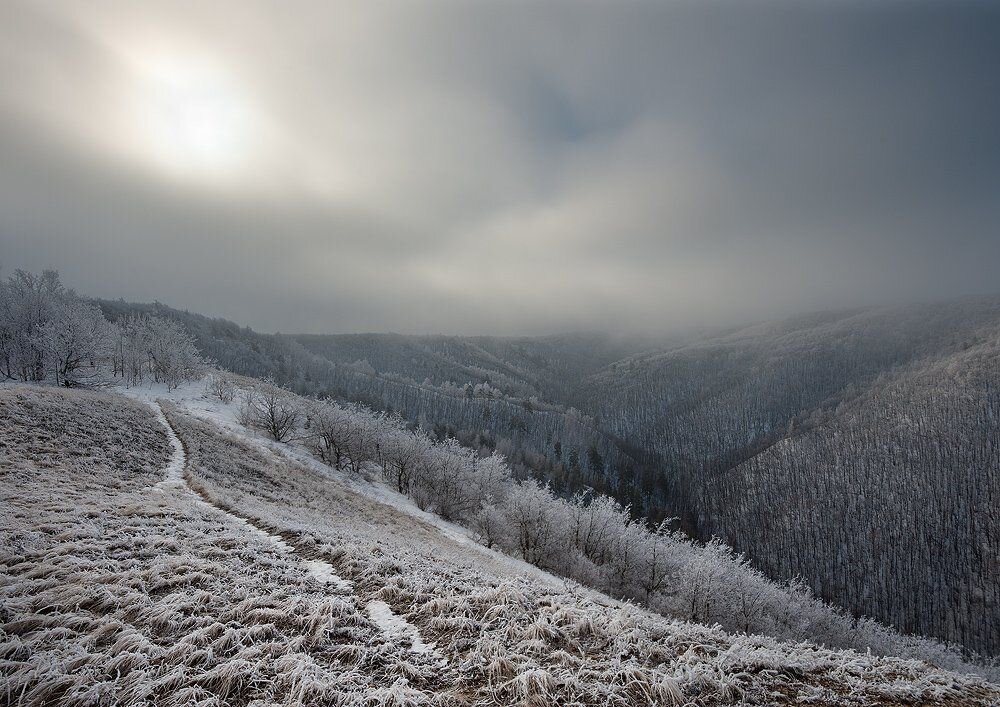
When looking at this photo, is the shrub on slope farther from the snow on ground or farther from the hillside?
the hillside

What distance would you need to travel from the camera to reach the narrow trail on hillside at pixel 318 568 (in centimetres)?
654

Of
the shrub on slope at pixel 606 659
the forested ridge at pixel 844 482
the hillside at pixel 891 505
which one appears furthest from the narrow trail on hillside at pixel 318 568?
the hillside at pixel 891 505

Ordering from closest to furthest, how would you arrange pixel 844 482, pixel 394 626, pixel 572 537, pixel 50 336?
pixel 394 626
pixel 572 537
pixel 50 336
pixel 844 482

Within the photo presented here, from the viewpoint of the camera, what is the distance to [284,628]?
649 cm

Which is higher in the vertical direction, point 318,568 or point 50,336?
point 50,336

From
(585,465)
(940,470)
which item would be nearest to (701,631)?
(585,465)

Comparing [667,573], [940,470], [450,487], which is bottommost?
[940,470]

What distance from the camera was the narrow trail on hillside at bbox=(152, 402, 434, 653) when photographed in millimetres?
6543

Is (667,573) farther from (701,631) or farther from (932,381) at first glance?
(932,381)

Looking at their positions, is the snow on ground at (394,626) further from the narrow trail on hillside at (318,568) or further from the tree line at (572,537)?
the tree line at (572,537)

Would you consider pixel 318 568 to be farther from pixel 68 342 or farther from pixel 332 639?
pixel 68 342

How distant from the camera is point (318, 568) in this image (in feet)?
33.1

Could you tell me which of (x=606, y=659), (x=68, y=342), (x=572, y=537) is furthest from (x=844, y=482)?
(x=68, y=342)

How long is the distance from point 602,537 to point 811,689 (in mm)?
38335
